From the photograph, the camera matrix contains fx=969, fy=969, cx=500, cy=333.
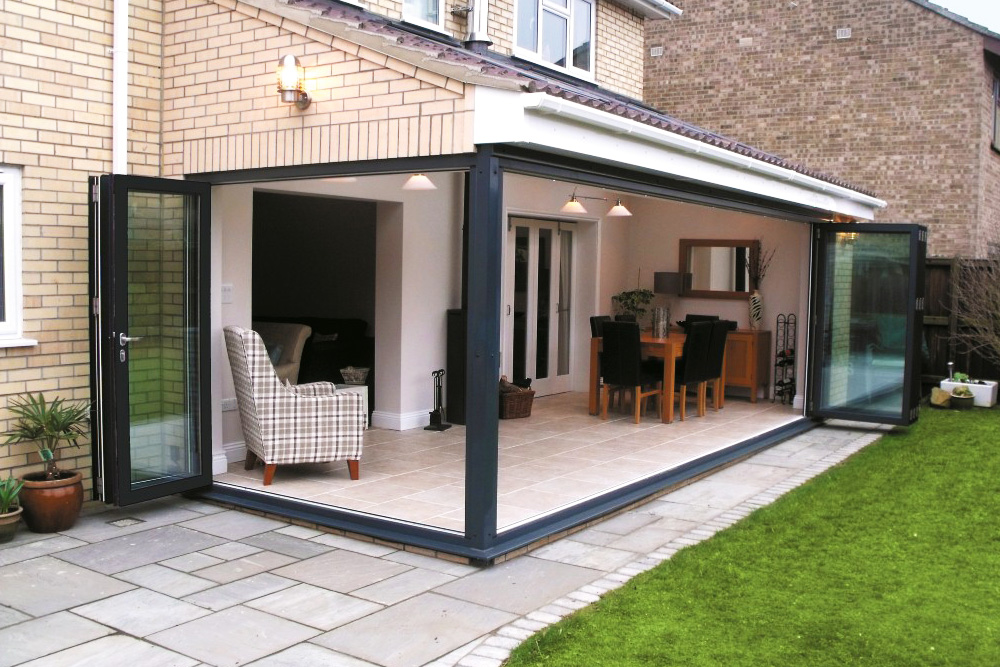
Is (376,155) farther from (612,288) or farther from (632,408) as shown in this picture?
(612,288)

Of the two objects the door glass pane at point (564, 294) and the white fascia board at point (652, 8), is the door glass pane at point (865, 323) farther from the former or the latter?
the white fascia board at point (652, 8)

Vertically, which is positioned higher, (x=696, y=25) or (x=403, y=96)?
(x=696, y=25)

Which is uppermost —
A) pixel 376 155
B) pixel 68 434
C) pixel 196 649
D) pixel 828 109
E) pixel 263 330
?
pixel 828 109

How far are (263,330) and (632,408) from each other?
434cm

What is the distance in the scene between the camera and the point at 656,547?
589 centimetres

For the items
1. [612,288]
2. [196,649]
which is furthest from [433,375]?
[196,649]

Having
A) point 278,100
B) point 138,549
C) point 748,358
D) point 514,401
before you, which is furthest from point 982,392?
point 138,549

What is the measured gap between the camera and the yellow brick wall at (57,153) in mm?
6027

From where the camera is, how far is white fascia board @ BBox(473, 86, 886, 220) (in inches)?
200

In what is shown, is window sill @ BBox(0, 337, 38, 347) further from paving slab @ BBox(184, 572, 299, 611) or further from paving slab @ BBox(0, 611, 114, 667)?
paving slab @ BBox(184, 572, 299, 611)

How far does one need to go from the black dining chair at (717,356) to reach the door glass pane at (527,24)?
12.1ft

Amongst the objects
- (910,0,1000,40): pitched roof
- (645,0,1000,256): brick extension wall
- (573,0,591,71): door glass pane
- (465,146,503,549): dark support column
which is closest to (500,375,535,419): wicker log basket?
(573,0,591,71): door glass pane

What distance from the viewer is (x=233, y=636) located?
14.2 feet

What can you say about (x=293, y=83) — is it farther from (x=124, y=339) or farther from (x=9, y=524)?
(x=9, y=524)
